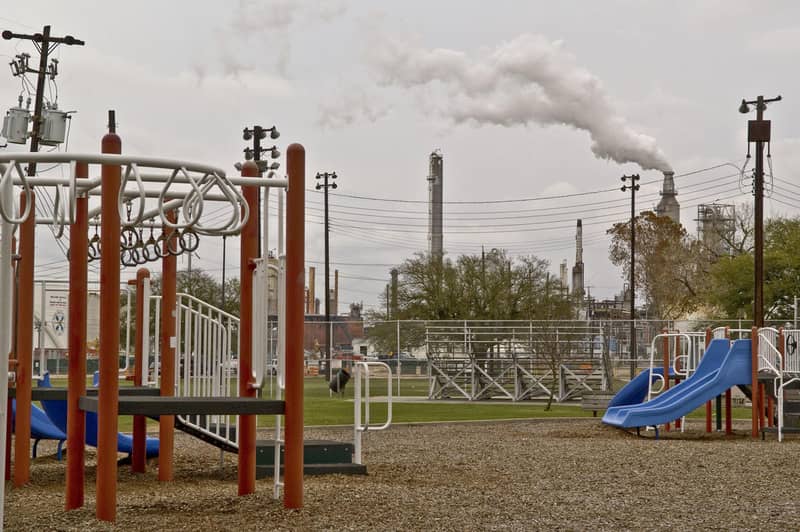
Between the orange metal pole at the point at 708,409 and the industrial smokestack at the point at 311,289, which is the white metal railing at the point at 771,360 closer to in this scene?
the orange metal pole at the point at 708,409

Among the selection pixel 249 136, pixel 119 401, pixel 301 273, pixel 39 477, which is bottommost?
pixel 39 477

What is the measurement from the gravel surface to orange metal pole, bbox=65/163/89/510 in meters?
0.33

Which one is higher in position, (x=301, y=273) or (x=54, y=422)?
(x=301, y=273)

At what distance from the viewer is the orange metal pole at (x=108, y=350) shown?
296 inches

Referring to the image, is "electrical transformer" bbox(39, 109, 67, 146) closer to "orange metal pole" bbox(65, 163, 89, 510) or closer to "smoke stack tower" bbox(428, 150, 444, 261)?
Answer: "orange metal pole" bbox(65, 163, 89, 510)

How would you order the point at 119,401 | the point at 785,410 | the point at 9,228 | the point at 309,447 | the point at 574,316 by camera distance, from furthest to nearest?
the point at 574,316
the point at 785,410
the point at 309,447
the point at 119,401
the point at 9,228

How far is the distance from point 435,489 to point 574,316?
49.9m

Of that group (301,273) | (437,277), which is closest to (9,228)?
(301,273)

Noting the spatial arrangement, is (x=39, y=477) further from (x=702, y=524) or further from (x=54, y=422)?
(x=702, y=524)

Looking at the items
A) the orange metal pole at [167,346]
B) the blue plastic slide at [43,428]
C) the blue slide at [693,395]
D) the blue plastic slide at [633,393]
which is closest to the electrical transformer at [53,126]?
the blue plastic slide at [633,393]

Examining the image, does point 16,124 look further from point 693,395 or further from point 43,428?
point 693,395

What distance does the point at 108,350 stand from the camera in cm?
760

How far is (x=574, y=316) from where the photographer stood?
193 ft

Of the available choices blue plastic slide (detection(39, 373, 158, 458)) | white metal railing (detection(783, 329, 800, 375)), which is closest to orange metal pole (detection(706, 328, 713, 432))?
white metal railing (detection(783, 329, 800, 375))
